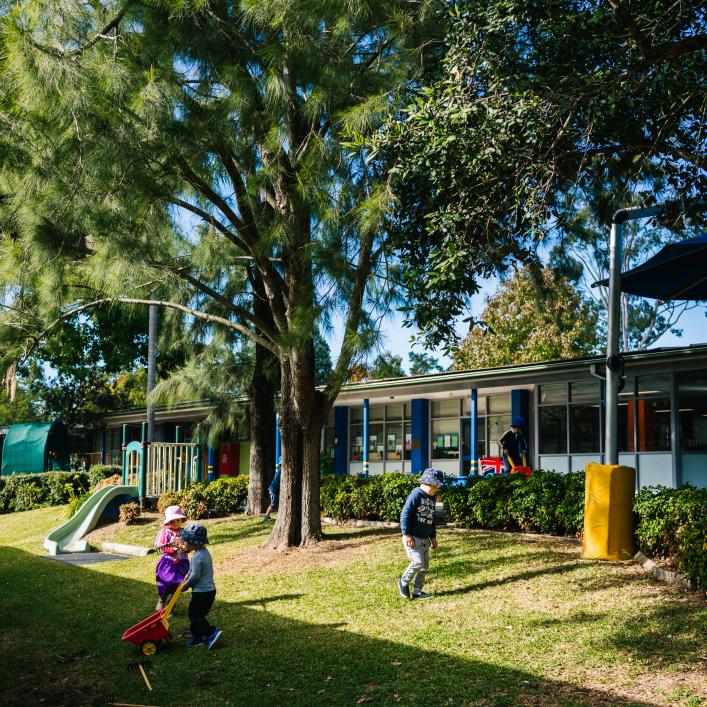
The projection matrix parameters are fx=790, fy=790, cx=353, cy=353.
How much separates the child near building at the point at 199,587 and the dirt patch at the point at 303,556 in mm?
3454

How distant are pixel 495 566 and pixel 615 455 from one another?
2037 mm

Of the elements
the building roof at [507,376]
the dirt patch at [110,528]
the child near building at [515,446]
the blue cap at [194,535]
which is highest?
the building roof at [507,376]

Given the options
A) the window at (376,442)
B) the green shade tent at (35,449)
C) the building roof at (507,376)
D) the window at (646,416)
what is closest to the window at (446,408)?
the building roof at (507,376)

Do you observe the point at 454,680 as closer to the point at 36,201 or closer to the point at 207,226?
the point at 36,201

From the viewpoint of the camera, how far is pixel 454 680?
19.2 ft

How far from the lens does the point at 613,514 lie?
9.43 m

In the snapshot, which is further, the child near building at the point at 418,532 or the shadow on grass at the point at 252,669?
the child near building at the point at 418,532

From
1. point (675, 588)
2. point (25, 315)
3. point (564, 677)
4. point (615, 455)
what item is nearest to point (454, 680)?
point (564, 677)

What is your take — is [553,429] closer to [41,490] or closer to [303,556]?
[303,556]

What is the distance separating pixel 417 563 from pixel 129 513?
9.72 m

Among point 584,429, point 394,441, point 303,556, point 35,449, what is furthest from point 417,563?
point 35,449

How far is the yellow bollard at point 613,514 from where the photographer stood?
9398 mm

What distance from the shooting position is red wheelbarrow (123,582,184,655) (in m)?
6.74

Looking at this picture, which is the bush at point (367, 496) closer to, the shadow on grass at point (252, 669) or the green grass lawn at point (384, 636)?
the green grass lawn at point (384, 636)
